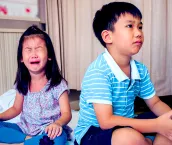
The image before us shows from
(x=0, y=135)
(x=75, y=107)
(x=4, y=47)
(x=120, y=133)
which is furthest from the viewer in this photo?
(x=75, y=107)

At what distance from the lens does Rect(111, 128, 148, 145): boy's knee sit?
772 mm

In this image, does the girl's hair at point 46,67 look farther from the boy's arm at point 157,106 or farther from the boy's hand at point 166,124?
the boy's hand at point 166,124

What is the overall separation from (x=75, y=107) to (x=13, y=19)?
107 cm

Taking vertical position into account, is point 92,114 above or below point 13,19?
below

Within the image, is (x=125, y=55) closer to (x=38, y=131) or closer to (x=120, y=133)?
(x=120, y=133)

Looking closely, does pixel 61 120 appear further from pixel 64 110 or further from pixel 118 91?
pixel 118 91

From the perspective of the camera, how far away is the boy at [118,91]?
2.65 ft

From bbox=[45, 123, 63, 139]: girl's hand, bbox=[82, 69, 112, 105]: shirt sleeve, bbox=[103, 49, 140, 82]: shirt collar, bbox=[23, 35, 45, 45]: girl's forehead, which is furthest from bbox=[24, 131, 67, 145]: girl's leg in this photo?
bbox=[23, 35, 45, 45]: girl's forehead

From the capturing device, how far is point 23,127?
1169mm

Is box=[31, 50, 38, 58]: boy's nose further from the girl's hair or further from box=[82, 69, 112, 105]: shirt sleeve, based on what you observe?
box=[82, 69, 112, 105]: shirt sleeve

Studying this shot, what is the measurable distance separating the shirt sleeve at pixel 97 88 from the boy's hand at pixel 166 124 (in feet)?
0.58

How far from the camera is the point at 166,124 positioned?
78 cm

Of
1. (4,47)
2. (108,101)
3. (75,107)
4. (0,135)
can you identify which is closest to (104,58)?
(108,101)

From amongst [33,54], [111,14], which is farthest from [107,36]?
[33,54]
